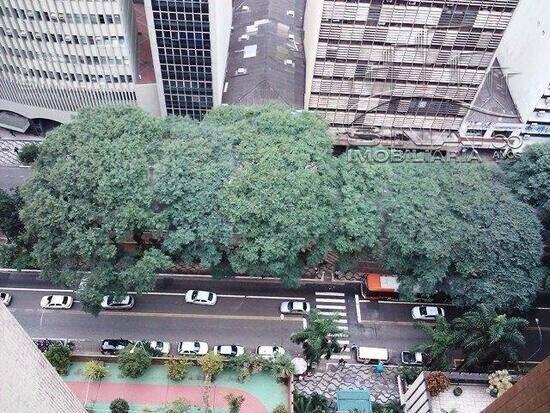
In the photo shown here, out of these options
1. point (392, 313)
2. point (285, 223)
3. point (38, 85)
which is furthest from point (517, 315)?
point (38, 85)

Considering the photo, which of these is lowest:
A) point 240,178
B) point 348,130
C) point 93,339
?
point 93,339

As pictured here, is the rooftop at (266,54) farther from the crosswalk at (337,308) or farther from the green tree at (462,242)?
the crosswalk at (337,308)

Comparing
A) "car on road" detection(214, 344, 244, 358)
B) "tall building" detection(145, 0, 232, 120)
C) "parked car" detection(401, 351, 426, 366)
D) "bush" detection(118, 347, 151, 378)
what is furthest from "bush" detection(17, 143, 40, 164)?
"parked car" detection(401, 351, 426, 366)

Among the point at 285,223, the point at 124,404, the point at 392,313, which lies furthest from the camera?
the point at 392,313

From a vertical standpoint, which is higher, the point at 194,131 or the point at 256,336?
the point at 194,131

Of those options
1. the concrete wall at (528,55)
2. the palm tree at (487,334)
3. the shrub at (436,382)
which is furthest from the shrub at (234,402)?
the concrete wall at (528,55)

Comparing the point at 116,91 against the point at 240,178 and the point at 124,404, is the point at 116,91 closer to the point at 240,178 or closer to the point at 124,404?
the point at 240,178
